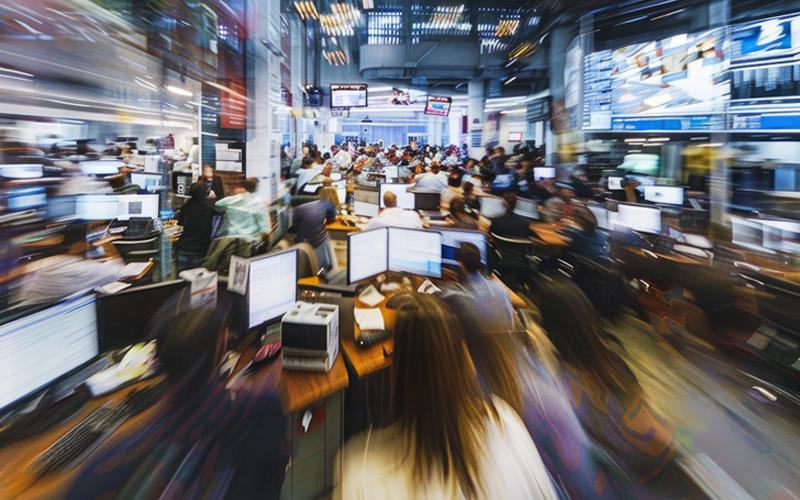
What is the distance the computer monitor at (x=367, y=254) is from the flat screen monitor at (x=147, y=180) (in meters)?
3.90

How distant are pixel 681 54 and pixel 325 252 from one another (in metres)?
5.62

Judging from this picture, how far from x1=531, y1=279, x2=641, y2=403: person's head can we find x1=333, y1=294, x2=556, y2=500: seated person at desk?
0.57 meters

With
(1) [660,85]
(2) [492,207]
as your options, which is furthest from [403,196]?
(1) [660,85]

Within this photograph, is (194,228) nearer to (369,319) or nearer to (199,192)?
(199,192)

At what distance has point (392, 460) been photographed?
1822mm

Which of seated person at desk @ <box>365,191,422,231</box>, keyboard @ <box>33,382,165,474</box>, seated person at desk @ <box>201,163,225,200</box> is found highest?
seated person at desk @ <box>201,163,225,200</box>

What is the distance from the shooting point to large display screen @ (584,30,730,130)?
5.01m

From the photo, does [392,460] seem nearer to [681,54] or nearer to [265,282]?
[265,282]

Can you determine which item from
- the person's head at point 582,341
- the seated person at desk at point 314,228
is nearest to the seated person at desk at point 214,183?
the seated person at desk at point 314,228

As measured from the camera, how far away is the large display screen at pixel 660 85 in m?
5.01

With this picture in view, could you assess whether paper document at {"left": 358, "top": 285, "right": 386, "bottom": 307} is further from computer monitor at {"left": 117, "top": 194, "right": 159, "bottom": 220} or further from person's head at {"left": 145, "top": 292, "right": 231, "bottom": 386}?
computer monitor at {"left": 117, "top": 194, "right": 159, "bottom": 220}

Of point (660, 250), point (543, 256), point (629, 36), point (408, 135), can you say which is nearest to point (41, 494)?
point (543, 256)

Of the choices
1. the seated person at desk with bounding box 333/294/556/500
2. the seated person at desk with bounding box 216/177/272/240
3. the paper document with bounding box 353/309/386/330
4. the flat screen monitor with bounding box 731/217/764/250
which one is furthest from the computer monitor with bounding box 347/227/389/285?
the flat screen monitor with bounding box 731/217/764/250

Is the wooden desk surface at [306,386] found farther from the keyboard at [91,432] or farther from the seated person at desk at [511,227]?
the seated person at desk at [511,227]
